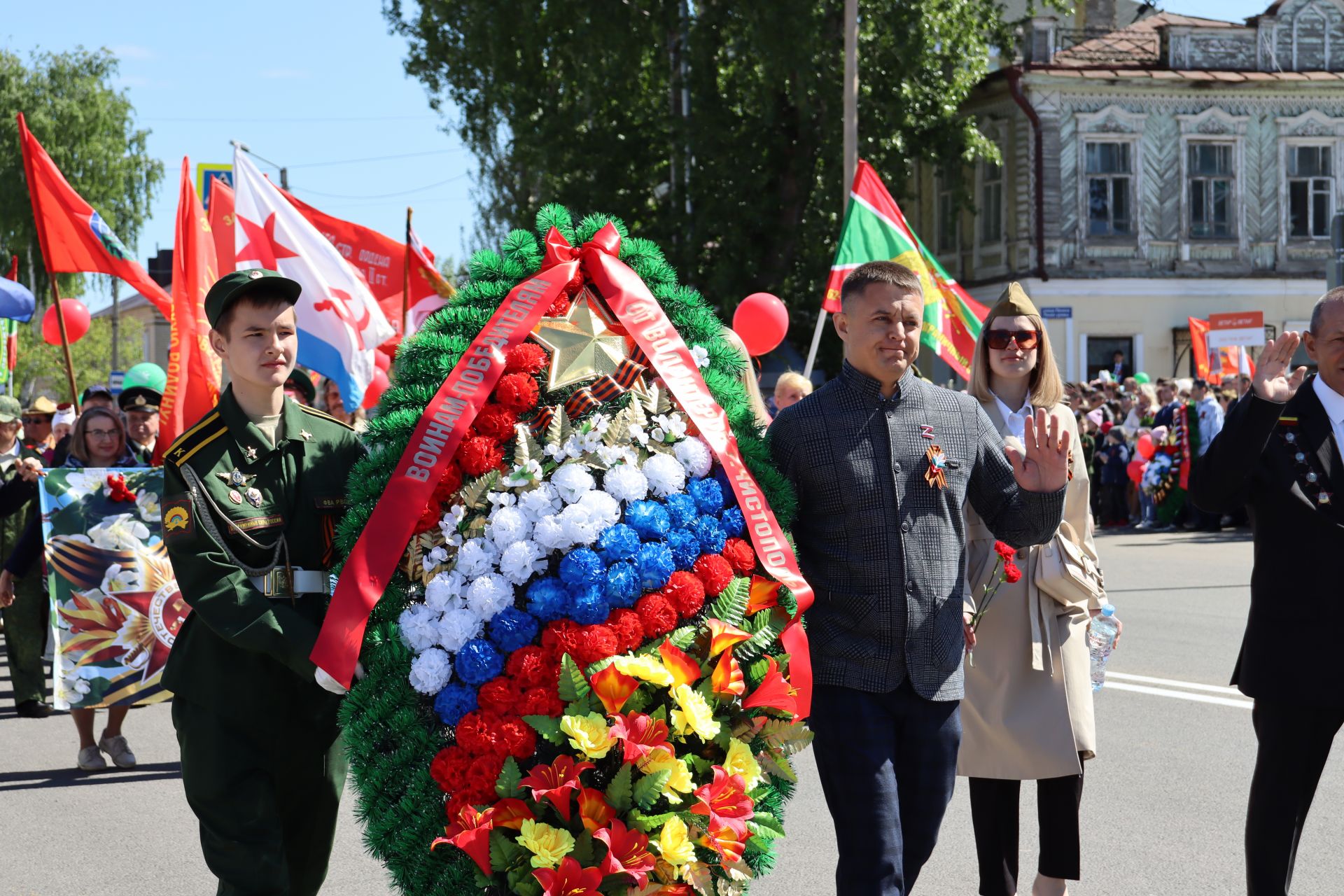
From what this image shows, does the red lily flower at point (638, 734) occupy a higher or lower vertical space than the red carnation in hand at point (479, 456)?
lower

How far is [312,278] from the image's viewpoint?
10.5 meters

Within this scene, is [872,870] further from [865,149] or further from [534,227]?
[865,149]

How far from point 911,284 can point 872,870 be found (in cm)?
152

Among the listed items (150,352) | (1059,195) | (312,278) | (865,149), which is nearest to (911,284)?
(312,278)

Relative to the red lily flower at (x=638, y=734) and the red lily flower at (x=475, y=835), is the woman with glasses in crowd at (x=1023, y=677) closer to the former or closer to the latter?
the red lily flower at (x=638, y=734)

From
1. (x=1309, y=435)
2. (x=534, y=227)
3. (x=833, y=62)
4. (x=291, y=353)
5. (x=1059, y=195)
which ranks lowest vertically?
(x=1309, y=435)

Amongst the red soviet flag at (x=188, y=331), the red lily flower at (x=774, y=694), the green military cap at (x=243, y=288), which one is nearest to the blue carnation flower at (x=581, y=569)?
the red lily flower at (x=774, y=694)

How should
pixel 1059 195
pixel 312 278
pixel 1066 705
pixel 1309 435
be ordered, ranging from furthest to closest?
pixel 1059 195 → pixel 312 278 → pixel 1066 705 → pixel 1309 435

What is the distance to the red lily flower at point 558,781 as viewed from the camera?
3.30 m

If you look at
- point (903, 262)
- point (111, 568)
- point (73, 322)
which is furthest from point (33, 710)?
point (73, 322)

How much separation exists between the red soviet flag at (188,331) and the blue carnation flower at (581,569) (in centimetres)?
504

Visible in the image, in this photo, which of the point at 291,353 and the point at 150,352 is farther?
the point at 150,352

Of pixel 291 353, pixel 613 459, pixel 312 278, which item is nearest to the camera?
pixel 613 459

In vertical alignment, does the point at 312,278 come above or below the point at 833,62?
below
